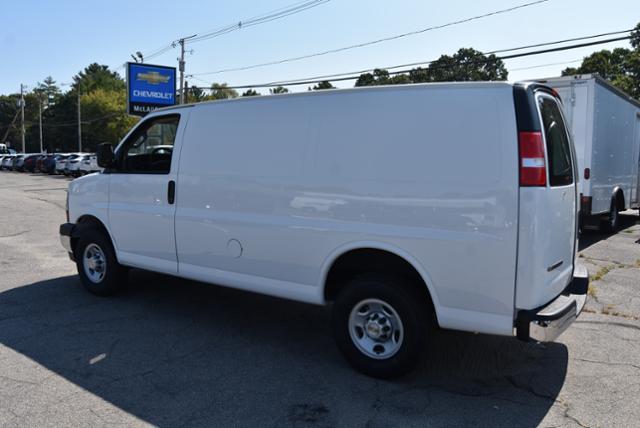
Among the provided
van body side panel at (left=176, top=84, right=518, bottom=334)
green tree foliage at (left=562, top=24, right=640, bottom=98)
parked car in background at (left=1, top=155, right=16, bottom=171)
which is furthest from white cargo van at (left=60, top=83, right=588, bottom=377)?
parked car in background at (left=1, top=155, right=16, bottom=171)

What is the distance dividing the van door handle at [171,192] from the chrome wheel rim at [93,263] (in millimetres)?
1514

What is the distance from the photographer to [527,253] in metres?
3.50

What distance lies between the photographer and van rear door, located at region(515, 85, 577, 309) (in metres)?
3.49

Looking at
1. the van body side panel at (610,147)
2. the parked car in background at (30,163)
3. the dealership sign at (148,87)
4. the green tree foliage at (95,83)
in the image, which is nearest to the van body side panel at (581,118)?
the van body side panel at (610,147)

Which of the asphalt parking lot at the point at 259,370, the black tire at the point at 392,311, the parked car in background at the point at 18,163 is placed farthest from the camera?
the parked car in background at the point at 18,163

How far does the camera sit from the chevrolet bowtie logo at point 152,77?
82.8 feet

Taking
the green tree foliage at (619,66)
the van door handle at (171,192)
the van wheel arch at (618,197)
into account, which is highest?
the green tree foliage at (619,66)

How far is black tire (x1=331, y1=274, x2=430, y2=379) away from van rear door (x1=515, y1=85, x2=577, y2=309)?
74 centimetres

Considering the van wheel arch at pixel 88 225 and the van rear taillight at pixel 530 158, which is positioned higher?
the van rear taillight at pixel 530 158

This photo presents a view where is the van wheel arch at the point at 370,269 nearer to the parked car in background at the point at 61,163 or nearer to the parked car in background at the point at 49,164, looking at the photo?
the parked car in background at the point at 61,163

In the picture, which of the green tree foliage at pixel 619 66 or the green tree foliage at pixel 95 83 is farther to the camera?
the green tree foliage at pixel 95 83

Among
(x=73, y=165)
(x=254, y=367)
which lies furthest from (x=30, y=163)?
(x=254, y=367)

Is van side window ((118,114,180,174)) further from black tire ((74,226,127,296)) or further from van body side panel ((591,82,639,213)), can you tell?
van body side panel ((591,82,639,213))

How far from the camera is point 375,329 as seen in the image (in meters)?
4.14
